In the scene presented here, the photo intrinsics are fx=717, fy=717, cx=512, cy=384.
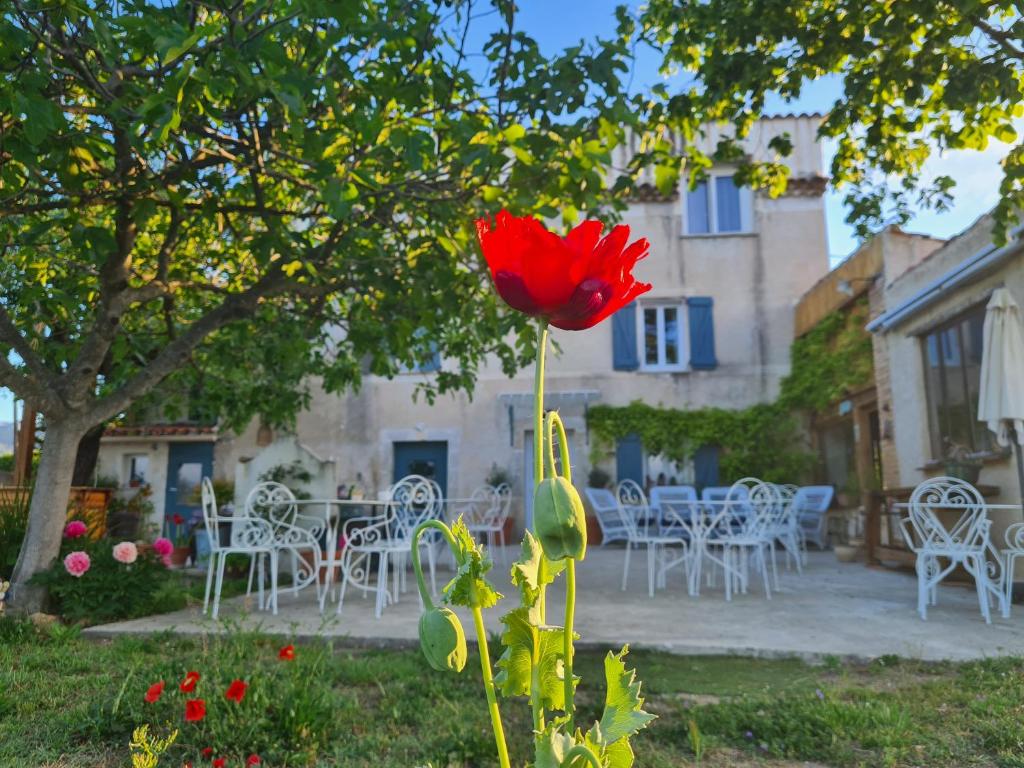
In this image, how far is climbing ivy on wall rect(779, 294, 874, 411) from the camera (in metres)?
Result: 9.22

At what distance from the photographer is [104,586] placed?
4.31 meters

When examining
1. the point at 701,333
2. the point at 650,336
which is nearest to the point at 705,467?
the point at 701,333

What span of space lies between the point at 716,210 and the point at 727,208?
215 mm

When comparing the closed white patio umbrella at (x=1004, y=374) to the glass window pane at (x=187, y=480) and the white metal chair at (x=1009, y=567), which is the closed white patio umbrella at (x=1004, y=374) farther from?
the glass window pane at (x=187, y=480)

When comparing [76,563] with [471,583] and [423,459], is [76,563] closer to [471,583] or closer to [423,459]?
[471,583]

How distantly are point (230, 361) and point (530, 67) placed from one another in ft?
11.3

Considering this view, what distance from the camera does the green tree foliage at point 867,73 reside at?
354 centimetres

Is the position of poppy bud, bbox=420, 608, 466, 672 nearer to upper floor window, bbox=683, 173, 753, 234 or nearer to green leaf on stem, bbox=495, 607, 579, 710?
green leaf on stem, bbox=495, 607, 579, 710

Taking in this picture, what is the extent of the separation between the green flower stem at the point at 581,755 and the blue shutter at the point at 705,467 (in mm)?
11027

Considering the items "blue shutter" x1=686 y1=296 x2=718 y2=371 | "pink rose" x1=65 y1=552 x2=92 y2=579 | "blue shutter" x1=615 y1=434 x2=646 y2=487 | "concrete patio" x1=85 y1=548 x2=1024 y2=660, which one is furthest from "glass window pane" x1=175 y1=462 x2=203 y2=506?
→ "pink rose" x1=65 y1=552 x2=92 y2=579

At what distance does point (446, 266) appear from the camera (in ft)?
14.7

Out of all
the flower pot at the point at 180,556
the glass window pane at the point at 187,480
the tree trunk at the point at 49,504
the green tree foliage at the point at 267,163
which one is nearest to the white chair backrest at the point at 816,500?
the green tree foliage at the point at 267,163

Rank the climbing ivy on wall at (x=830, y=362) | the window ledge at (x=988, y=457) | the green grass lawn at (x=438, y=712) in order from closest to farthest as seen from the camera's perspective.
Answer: the green grass lawn at (x=438, y=712)
the window ledge at (x=988, y=457)
the climbing ivy on wall at (x=830, y=362)

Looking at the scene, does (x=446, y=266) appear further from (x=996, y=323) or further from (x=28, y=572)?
(x=996, y=323)
